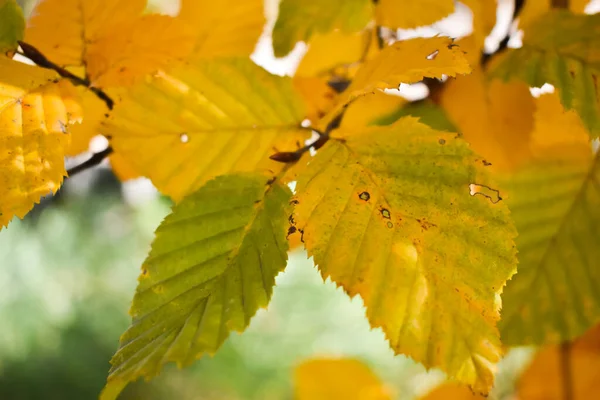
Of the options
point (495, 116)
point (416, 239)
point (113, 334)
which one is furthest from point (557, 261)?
point (113, 334)

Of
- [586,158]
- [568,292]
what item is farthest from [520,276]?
[586,158]

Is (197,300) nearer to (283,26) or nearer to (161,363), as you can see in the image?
(161,363)

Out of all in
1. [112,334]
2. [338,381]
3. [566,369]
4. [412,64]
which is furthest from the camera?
[112,334]

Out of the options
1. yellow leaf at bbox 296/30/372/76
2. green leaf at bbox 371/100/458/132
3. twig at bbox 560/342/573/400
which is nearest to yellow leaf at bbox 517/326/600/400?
twig at bbox 560/342/573/400

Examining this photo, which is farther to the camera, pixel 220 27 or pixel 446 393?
pixel 446 393

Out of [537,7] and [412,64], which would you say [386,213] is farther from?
[537,7]

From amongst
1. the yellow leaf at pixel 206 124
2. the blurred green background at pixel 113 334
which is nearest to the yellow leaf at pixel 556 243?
the yellow leaf at pixel 206 124

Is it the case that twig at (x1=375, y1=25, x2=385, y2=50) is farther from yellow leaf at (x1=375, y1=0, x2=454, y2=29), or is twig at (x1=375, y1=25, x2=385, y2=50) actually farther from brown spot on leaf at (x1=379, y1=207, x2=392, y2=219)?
brown spot on leaf at (x1=379, y1=207, x2=392, y2=219)
